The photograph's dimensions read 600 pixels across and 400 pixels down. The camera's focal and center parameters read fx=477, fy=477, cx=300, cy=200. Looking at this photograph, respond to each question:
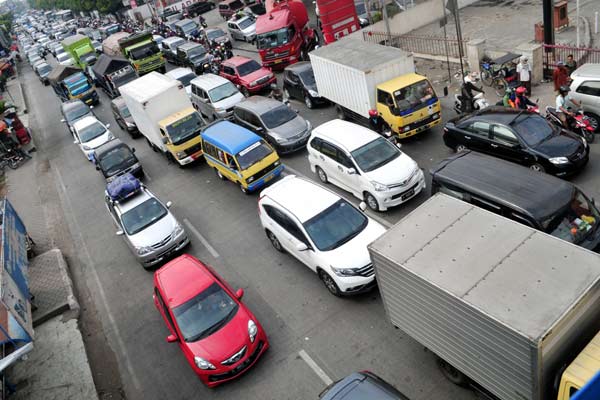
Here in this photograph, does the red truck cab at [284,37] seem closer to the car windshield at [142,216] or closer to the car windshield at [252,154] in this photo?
the car windshield at [252,154]

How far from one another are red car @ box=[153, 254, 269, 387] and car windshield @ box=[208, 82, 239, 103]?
42.1 ft

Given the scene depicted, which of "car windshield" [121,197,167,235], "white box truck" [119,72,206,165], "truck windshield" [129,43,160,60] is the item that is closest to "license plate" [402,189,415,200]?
"car windshield" [121,197,167,235]

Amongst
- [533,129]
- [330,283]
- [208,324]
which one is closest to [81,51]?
[208,324]

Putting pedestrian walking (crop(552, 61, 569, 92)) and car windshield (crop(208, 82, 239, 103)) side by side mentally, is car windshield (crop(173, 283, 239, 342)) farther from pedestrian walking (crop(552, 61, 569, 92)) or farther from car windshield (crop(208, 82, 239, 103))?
car windshield (crop(208, 82, 239, 103))

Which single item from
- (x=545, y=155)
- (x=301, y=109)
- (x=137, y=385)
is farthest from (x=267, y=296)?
(x=301, y=109)

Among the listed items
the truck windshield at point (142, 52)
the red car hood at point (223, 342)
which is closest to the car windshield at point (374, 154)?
the red car hood at point (223, 342)

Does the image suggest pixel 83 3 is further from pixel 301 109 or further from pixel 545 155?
pixel 545 155

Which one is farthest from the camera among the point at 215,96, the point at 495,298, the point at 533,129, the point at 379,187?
the point at 215,96

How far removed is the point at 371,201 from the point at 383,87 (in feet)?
16.3

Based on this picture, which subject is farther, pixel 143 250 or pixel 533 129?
pixel 143 250

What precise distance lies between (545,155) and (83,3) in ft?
284

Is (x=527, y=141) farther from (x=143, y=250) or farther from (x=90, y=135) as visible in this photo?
(x=90, y=135)

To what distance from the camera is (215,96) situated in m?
22.5

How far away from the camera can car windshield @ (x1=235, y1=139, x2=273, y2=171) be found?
16016 millimetres
